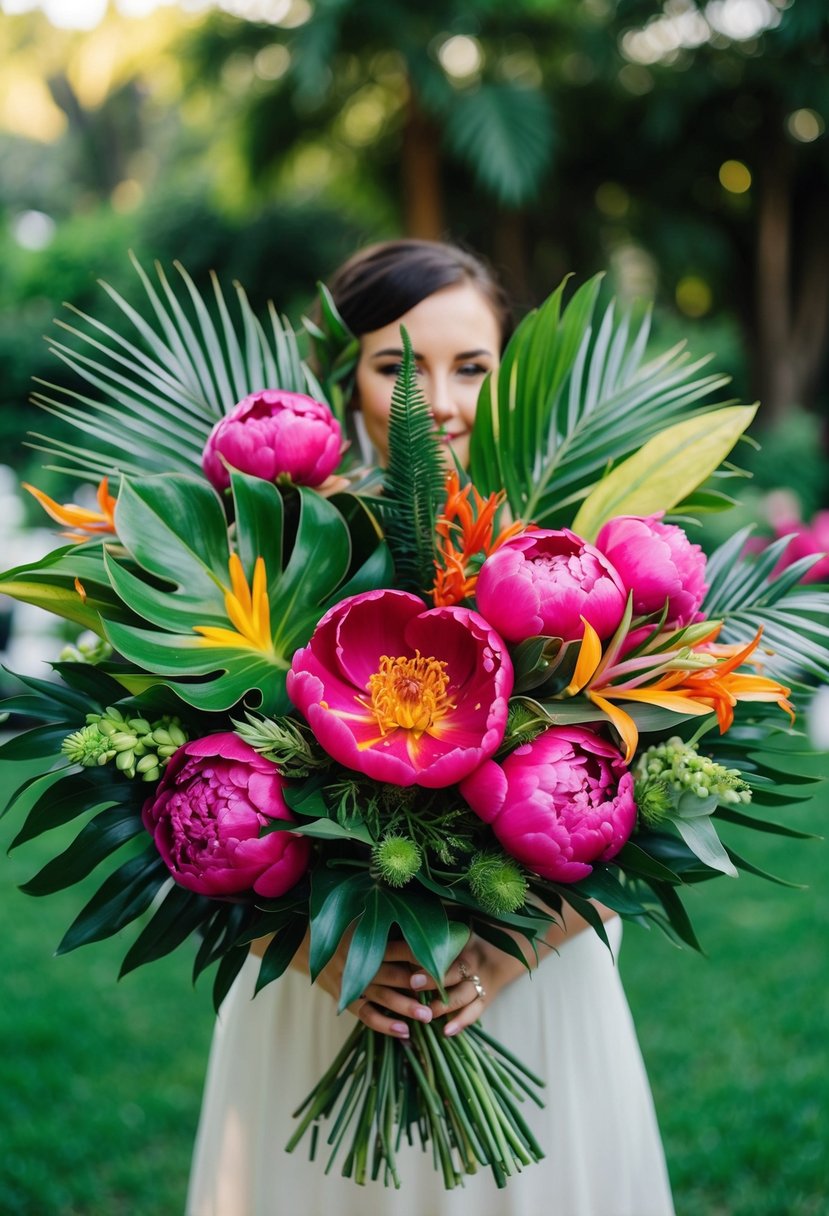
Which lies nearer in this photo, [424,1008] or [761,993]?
[424,1008]

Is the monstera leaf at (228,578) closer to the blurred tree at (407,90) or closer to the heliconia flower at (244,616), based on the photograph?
the heliconia flower at (244,616)

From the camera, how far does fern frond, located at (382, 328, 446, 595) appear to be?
0.96 meters

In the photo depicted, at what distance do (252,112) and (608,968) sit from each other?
27.2ft

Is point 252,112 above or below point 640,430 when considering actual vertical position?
above

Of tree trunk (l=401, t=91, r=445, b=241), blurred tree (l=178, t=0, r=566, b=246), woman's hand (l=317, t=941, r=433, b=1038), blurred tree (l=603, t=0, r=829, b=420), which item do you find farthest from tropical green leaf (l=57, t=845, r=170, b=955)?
blurred tree (l=603, t=0, r=829, b=420)

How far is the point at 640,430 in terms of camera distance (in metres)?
1.26

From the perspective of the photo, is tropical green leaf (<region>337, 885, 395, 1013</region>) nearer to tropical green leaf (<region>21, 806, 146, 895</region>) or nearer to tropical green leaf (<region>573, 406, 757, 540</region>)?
tropical green leaf (<region>21, 806, 146, 895</region>)

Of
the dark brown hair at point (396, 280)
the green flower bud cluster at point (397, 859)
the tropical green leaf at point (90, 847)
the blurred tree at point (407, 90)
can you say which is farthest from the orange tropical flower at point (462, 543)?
the blurred tree at point (407, 90)

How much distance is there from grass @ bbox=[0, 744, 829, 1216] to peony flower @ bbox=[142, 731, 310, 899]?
167cm

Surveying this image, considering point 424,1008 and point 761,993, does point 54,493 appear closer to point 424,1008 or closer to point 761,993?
point 761,993

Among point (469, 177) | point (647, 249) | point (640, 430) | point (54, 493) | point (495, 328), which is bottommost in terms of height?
point (54, 493)

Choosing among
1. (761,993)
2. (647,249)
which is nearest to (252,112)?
(647,249)

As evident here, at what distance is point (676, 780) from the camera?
0.90m

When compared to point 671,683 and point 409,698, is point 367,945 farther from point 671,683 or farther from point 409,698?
point 671,683
